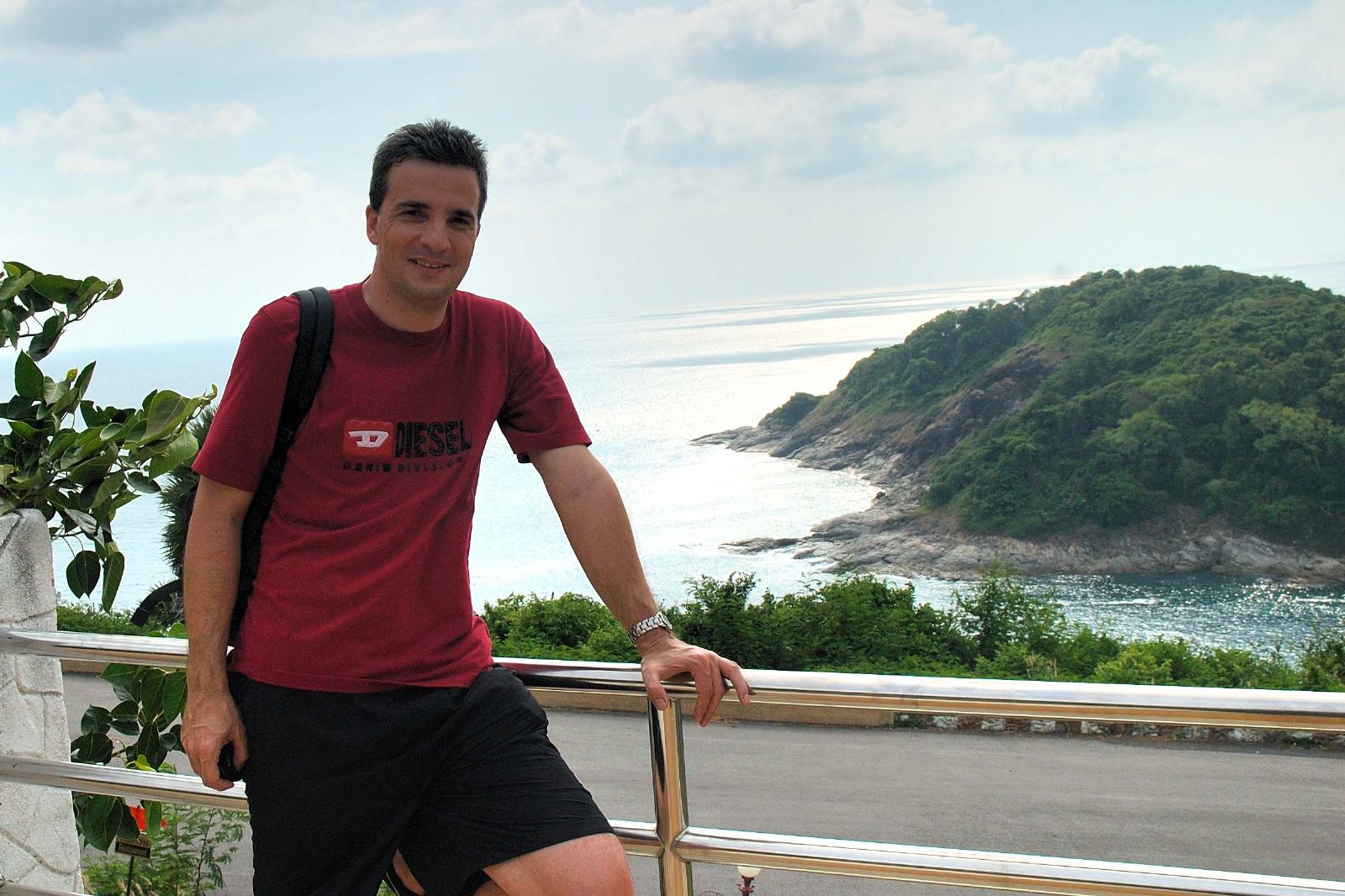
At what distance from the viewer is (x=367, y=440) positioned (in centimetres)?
122

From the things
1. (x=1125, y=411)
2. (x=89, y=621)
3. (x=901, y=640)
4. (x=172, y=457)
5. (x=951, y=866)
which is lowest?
(x=901, y=640)

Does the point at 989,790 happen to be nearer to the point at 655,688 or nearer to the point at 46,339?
the point at 46,339

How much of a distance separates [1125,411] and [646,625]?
40161 millimetres

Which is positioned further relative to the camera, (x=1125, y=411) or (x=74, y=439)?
(x=1125, y=411)

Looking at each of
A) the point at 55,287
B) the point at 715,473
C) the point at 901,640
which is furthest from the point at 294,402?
the point at 715,473

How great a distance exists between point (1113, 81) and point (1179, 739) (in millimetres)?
56146

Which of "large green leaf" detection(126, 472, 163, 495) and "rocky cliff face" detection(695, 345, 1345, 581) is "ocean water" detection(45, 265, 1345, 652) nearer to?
"rocky cliff face" detection(695, 345, 1345, 581)

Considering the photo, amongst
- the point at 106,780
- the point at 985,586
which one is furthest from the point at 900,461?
the point at 106,780

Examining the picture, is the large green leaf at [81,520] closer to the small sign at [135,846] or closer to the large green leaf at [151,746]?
the large green leaf at [151,746]

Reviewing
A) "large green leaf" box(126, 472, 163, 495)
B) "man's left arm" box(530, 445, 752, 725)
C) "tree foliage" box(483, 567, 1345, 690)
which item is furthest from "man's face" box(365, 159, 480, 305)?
"tree foliage" box(483, 567, 1345, 690)

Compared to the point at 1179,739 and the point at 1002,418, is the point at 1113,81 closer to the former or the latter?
the point at 1002,418

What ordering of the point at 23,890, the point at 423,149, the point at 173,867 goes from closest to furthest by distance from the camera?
the point at 423,149
the point at 23,890
the point at 173,867

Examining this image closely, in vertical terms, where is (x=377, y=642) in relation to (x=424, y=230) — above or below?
below

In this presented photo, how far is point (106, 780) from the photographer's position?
1.62 metres
